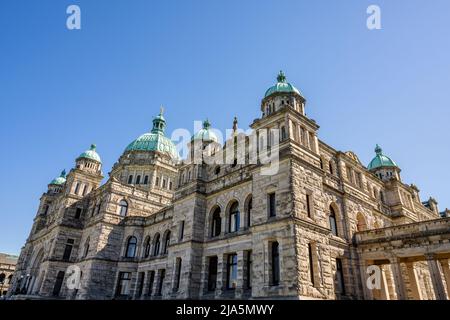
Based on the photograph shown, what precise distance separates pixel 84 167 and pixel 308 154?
3500 cm

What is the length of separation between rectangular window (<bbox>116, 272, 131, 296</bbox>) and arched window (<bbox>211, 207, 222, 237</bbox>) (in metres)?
13.5

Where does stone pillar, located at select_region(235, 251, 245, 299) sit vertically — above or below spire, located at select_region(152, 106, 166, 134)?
below

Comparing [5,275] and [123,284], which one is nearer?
[123,284]

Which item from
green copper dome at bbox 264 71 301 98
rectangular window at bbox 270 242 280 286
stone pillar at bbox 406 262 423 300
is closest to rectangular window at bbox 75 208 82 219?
green copper dome at bbox 264 71 301 98

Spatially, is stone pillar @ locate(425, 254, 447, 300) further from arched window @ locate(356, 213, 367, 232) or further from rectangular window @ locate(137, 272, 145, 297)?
rectangular window @ locate(137, 272, 145, 297)

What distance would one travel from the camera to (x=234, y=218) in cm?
2286

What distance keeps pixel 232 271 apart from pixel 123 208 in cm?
1920

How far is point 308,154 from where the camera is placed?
20.9 metres

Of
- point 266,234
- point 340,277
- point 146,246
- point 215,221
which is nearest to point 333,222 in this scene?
point 340,277

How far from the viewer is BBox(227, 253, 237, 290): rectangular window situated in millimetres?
20750

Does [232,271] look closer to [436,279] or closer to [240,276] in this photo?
[240,276]
